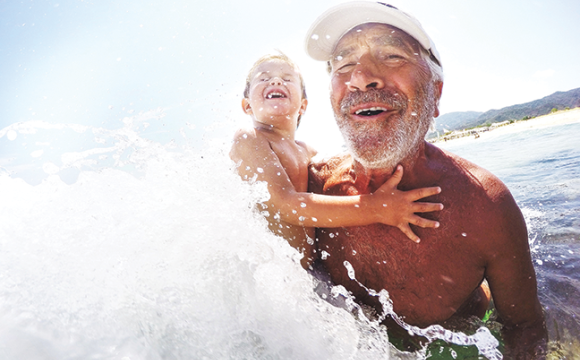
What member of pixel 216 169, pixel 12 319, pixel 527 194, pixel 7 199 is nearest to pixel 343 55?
pixel 216 169

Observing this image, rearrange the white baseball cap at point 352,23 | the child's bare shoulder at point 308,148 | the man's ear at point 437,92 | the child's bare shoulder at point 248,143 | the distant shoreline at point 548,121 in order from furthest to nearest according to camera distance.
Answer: the distant shoreline at point 548,121, the child's bare shoulder at point 308,148, the child's bare shoulder at point 248,143, the man's ear at point 437,92, the white baseball cap at point 352,23

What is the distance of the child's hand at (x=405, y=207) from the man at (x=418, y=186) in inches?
3.7

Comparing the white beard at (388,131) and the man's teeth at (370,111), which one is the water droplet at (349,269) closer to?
the white beard at (388,131)

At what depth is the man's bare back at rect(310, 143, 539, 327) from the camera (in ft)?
5.90

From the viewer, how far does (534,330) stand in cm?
199

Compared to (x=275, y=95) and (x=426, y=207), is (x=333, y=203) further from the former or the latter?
(x=275, y=95)

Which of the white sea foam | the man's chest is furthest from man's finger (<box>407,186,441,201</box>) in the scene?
the white sea foam

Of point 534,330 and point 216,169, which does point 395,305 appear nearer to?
point 534,330

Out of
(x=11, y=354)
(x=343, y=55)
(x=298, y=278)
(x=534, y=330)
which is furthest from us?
(x=343, y=55)

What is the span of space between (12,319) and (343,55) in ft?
6.88

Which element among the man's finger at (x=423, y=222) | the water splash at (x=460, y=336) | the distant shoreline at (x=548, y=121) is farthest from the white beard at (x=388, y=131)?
the distant shoreline at (x=548, y=121)

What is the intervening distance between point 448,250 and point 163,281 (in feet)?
5.12

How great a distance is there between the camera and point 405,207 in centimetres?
186

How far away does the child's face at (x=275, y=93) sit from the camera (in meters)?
2.96
